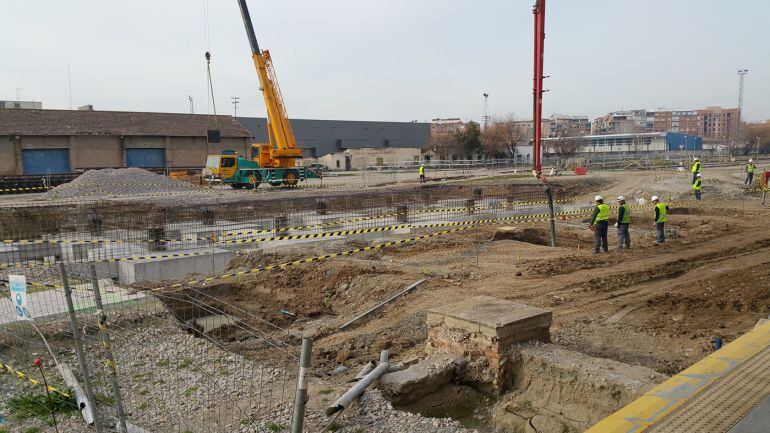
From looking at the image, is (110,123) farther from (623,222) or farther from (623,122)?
(623,122)

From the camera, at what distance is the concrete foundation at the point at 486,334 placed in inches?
228

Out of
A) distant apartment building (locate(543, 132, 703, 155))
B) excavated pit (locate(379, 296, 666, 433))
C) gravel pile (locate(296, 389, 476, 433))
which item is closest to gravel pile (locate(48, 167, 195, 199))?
excavated pit (locate(379, 296, 666, 433))

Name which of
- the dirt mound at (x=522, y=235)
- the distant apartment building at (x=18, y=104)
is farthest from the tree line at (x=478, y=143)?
the dirt mound at (x=522, y=235)

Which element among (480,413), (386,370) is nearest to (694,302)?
(480,413)

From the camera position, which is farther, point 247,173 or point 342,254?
point 247,173

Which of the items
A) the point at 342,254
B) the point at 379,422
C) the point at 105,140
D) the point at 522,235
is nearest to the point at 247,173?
the point at 105,140

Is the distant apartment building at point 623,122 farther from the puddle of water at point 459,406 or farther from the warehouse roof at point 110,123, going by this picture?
the puddle of water at point 459,406

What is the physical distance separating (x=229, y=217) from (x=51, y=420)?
12.2 meters

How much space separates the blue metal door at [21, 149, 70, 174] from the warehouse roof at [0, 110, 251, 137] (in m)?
1.42

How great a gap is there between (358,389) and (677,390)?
8.69ft

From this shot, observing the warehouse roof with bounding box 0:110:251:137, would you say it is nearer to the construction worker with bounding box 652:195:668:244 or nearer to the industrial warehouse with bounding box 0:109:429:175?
the industrial warehouse with bounding box 0:109:429:175

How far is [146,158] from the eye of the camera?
45.6 m

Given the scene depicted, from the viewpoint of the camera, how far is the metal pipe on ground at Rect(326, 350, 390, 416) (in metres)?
4.79

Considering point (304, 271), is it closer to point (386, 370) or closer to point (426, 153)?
point (386, 370)
